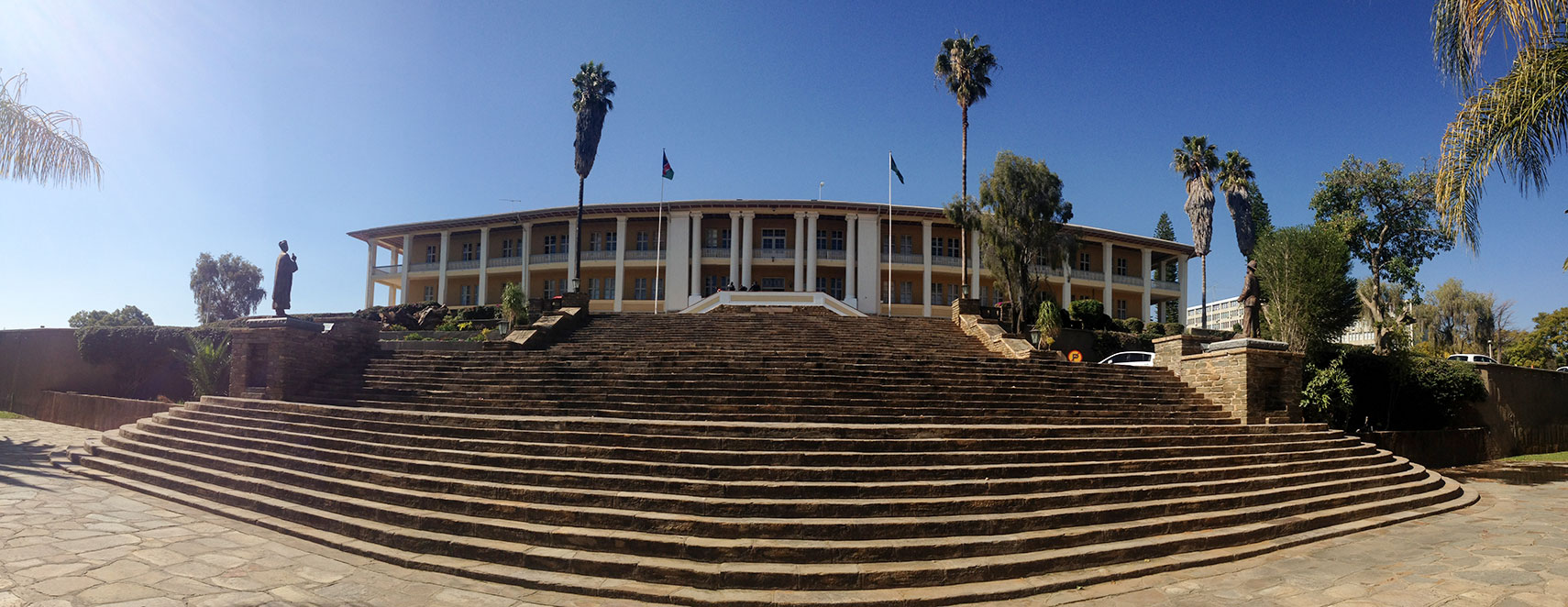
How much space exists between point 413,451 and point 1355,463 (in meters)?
12.7

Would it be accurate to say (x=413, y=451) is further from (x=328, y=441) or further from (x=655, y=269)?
(x=655, y=269)

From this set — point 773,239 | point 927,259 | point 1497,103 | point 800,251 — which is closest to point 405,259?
point 773,239

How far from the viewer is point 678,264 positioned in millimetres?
35062

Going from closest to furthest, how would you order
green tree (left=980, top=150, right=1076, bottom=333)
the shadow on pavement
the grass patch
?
the shadow on pavement < the grass patch < green tree (left=980, top=150, right=1076, bottom=333)

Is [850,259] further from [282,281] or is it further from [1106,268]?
[282,281]

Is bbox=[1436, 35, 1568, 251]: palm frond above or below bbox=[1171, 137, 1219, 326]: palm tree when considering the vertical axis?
below

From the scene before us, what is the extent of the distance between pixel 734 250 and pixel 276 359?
2357 centimetres

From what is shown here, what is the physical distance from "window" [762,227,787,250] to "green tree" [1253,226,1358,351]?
21427mm

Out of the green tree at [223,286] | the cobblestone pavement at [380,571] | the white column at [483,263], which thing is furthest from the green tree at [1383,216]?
the green tree at [223,286]

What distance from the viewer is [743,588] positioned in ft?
18.2

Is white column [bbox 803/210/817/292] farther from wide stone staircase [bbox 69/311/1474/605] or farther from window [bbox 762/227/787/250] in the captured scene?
wide stone staircase [bbox 69/311/1474/605]

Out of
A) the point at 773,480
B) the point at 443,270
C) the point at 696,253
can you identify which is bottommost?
the point at 773,480

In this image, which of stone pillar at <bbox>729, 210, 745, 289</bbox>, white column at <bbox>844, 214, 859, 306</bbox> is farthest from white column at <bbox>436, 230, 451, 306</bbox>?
white column at <bbox>844, 214, 859, 306</bbox>

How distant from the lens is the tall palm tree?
3638 centimetres
